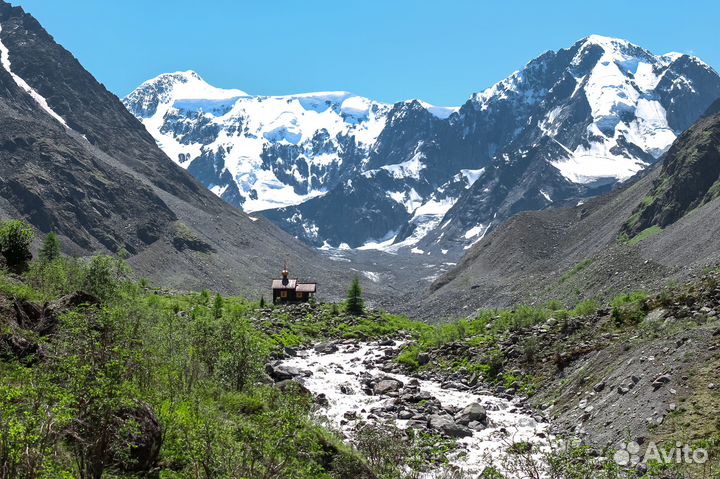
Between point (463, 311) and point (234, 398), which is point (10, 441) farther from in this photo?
point (463, 311)

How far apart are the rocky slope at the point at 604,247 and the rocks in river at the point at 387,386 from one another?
117 ft

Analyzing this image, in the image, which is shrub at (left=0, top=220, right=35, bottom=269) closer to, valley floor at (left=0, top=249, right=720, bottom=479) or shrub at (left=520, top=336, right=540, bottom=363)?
valley floor at (left=0, top=249, right=720, bottom=479)

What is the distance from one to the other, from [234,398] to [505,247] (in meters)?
136

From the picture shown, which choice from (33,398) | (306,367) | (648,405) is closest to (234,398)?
(33,398)

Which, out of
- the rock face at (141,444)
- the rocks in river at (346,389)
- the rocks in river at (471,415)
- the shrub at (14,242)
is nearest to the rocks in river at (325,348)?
the rocks in river at (346,389)

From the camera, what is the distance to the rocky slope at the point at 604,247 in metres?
77.1

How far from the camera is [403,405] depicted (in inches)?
1404

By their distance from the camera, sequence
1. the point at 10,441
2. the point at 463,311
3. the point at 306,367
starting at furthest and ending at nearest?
1. the point at 463,311
2. the point at 306,367
3. the point at 10,441

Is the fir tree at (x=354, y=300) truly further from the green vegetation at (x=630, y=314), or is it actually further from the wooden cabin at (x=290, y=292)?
the green vegetation at (x=630, y=314)

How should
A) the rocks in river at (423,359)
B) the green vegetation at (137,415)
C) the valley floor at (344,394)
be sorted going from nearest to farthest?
the green vegetation at (137,415), the valley floor at (344,394), the rocks in river at (423,359)

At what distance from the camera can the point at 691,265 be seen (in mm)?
66375

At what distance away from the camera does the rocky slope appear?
77125 mm

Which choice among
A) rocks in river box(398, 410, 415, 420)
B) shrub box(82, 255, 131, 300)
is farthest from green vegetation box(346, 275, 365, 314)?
rocks in river box(398, 410, 415, 420)

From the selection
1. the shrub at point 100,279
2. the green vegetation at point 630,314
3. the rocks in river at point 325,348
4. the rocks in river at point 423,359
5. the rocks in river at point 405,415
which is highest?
the shrub at point 100,279
